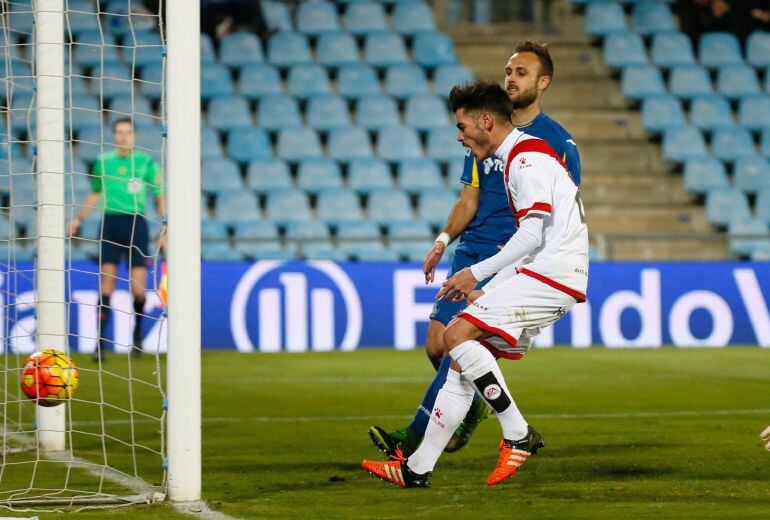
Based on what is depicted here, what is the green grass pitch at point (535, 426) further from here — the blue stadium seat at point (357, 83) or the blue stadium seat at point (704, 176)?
the blue stadium seat at point (357, 83)

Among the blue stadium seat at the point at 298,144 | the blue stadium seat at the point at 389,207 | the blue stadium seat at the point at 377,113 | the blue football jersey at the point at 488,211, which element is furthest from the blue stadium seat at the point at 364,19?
the blue football jersey at the point at 488,211

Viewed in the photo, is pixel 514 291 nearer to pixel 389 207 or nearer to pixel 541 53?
pixel 541 53

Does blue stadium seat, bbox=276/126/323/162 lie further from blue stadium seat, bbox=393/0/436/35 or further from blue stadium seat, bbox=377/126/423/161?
blue stadium seat, bbox=393/0/436/35

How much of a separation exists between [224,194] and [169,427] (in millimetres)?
9881

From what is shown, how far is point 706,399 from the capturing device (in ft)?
29.4

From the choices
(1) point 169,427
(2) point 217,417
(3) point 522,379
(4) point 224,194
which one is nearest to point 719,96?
(4) point 224,194

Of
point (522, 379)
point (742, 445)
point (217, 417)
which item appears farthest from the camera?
point (522, 379)

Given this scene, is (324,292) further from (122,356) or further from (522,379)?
(522,379)

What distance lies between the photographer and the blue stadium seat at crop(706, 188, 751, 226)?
50.5ft

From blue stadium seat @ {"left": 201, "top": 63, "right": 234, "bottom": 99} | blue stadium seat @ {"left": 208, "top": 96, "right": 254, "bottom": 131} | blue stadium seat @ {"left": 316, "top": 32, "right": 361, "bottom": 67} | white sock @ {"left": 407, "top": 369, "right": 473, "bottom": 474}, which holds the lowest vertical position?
white sock @ {"left": 407, "top": 369, "right": 473, "bottom": 474}

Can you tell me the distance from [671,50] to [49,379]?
13307 millimetres

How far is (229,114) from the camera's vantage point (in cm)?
1568

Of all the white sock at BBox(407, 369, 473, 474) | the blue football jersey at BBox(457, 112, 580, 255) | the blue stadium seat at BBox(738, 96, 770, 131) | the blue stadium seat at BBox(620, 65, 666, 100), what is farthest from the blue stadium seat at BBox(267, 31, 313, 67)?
the white sock at BBox(407, 369, 473, 474)

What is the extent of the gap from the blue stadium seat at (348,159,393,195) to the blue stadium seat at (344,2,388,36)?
8.64ft
